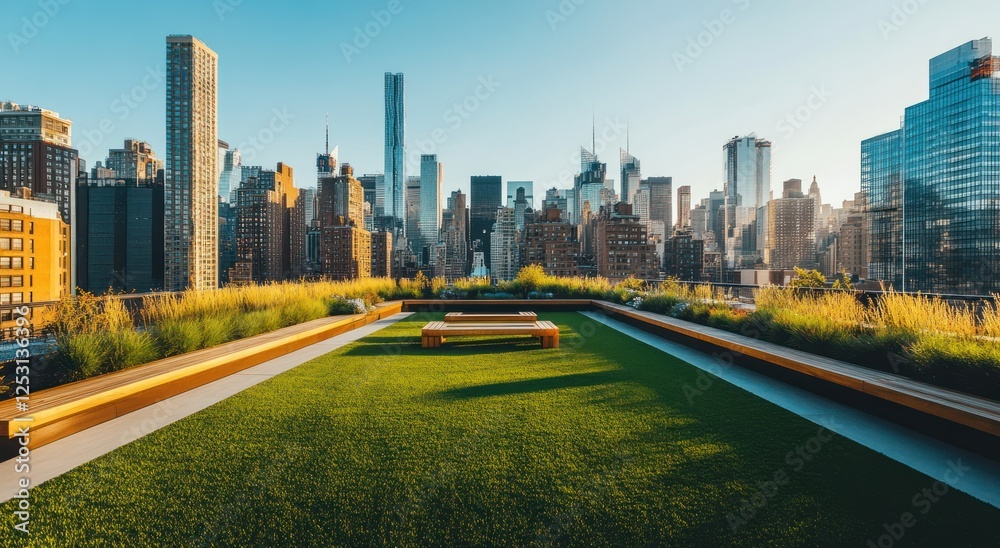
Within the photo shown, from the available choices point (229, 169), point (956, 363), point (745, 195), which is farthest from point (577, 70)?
point (229, 169)

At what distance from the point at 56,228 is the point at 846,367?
56802mm

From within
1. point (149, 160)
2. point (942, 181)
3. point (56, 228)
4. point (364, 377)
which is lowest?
point (364, 377)

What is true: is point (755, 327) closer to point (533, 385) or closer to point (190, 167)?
point (533, 385)

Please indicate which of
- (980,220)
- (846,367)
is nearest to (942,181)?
(980,220)

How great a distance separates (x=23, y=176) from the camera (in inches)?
2500

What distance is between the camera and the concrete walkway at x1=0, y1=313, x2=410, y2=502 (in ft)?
7.29

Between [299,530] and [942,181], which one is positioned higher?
[942,181]

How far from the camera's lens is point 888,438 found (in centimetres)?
265

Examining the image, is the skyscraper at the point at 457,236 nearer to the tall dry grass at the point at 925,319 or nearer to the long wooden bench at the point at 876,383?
the long wooden bench at the point at 876,383

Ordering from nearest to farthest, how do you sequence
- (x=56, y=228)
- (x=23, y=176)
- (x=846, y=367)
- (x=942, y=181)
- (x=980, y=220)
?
(x=846, y=367) < (x=56, y=228) < (x=980, y=220) < (x=942, y=181) < (x=23, y=176)

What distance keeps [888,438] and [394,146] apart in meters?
190

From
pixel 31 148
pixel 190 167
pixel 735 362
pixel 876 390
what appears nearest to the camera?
pixel 876 390

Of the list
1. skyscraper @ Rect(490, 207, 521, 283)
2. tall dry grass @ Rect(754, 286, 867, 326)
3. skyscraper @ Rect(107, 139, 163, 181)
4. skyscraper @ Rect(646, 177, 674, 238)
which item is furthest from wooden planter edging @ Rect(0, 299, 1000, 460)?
skyscraper @ Rect(646, 177, 674, 238)

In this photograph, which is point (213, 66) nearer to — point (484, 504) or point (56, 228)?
point (56, 228)
